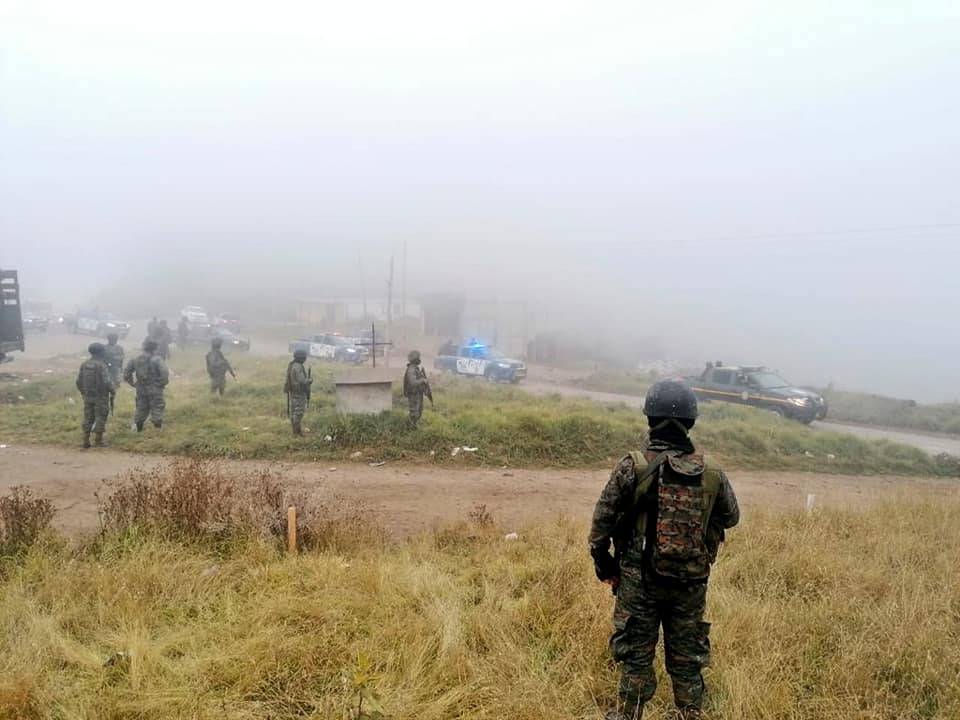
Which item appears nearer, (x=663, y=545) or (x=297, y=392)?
(x=663, y=545)

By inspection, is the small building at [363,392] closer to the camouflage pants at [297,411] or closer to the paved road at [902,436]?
the camouflage pants at [297,411]

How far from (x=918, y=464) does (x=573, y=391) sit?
1235cm

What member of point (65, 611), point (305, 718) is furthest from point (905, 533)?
point (65, 611)

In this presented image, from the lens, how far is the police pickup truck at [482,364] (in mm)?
23000

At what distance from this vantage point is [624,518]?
9.55 ft

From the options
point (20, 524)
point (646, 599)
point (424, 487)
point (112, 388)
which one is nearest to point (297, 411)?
point (112, 388)

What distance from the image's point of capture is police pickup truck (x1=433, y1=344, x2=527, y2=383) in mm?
23000

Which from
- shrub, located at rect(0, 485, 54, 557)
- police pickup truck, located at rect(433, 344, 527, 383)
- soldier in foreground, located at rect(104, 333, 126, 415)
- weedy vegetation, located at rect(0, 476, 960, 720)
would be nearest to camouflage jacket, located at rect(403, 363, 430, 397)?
weedy vegetation, located at rect(0, 476, 960, 720)

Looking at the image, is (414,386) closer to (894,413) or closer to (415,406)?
(415,406)

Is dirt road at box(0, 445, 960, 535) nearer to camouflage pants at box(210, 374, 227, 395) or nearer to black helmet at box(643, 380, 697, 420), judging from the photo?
black helmet at box(643, 380, 697, 420)

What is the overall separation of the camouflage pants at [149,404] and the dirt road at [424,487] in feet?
3.99

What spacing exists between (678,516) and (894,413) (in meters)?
22.6

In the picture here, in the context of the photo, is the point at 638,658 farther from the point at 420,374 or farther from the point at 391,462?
the point at 420,374

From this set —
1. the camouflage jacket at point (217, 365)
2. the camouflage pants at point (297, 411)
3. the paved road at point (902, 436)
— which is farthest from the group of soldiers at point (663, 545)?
the paved road at point (902, 436)
